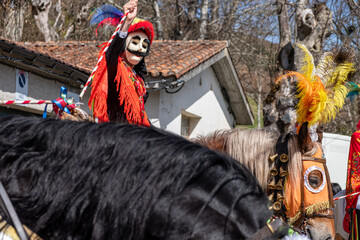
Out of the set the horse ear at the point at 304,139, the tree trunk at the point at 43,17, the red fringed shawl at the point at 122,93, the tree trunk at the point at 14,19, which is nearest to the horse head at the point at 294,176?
the horse ear at the point at 304,139

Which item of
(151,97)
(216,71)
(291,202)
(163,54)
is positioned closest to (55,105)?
(291,202)

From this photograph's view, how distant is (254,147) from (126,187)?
1654mm

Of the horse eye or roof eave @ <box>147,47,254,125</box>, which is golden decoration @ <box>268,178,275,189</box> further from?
roof eave @ <box>147,47,254,125</box>

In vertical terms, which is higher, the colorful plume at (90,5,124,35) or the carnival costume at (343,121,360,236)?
the colorful plume at (90,5,124,35)

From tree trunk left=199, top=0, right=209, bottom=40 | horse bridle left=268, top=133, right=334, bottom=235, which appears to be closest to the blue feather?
horse bridle left=268, top=133, right=334, bottom=235

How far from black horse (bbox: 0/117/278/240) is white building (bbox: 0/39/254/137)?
5578 mm

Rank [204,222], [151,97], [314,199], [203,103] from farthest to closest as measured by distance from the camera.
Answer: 1. [203,103]
2. [151,97]
3. [314,199]
4. [204,222]

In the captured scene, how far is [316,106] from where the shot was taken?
3.01 metres

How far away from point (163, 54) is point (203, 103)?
2.34m

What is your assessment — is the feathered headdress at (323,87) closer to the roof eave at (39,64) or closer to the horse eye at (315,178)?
the horse eye at (315,178)

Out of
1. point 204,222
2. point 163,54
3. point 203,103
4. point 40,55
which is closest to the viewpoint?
point 204,222

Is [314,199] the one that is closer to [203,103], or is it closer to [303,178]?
[303,178]

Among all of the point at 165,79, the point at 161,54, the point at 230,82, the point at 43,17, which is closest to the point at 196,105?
the point at 161,54

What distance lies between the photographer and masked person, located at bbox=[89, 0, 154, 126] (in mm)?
2857
